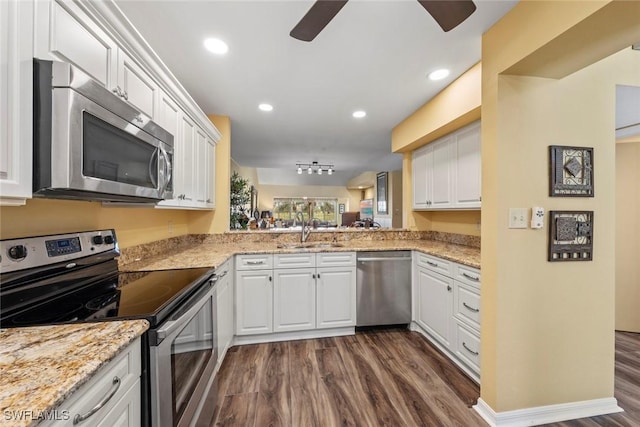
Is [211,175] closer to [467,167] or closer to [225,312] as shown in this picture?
[225,312]

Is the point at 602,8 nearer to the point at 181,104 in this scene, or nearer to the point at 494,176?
the point at 494,176

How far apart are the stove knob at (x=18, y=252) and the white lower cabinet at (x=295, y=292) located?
152 cm

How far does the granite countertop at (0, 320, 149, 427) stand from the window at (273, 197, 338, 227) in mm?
9058

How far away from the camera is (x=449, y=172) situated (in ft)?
8.78

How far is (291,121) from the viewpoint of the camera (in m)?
3.18

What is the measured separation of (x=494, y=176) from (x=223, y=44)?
1.93 metres

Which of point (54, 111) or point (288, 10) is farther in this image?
point (288, 10)

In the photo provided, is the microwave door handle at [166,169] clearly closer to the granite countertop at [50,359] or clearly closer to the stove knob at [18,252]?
the stove knob at [18,252]

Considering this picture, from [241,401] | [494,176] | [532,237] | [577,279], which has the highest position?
[494,176]

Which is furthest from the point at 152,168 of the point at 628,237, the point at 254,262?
the point at 628,237

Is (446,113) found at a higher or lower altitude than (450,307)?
higher

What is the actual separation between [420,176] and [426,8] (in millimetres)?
2245

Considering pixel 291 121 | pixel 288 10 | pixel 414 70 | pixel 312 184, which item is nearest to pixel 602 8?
pixel 414 70

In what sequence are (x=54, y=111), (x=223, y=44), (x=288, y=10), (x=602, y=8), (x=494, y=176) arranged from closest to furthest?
1. (x=54, y=111)
2. (x=602, y=8)
3. (x=288, y=10)
4. (x=494, y=176)
5. (x=223, y=44)
